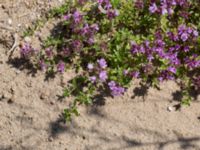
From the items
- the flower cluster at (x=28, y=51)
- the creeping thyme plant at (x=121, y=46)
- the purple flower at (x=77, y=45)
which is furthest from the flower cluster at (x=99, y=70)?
the flower cluster at (x=28, y=51)

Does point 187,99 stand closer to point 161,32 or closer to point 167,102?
point 167,102

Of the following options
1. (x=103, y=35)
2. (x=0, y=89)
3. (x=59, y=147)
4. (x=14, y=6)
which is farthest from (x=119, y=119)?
(x=14, y=6)

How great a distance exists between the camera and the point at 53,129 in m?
4.40

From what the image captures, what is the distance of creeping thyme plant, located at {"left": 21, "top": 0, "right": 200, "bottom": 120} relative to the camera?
178 inches

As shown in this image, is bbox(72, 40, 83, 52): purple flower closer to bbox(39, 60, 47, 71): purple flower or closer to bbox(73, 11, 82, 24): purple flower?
bbox(73, 11, 82, 24): purple flower

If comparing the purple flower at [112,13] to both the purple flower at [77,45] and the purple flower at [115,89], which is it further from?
the purple flower at [115,89]

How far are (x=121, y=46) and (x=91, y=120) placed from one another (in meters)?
0.83

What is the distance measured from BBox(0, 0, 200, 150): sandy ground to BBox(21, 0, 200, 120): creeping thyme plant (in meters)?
0.11

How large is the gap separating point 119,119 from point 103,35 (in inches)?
37.1

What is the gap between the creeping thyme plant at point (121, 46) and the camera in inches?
178

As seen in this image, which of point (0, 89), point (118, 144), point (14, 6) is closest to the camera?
point (118, 144)

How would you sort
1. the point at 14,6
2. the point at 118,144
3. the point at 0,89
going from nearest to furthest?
1. the point at 118,144
2. the point at 0,89
3. the point at 14,6

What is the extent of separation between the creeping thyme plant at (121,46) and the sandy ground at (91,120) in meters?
0.11

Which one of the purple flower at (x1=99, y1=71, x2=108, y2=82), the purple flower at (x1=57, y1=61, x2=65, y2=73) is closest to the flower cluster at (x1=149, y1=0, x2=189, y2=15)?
the purple flower at (x1=99, y1=71, x2=108, y2=82)
